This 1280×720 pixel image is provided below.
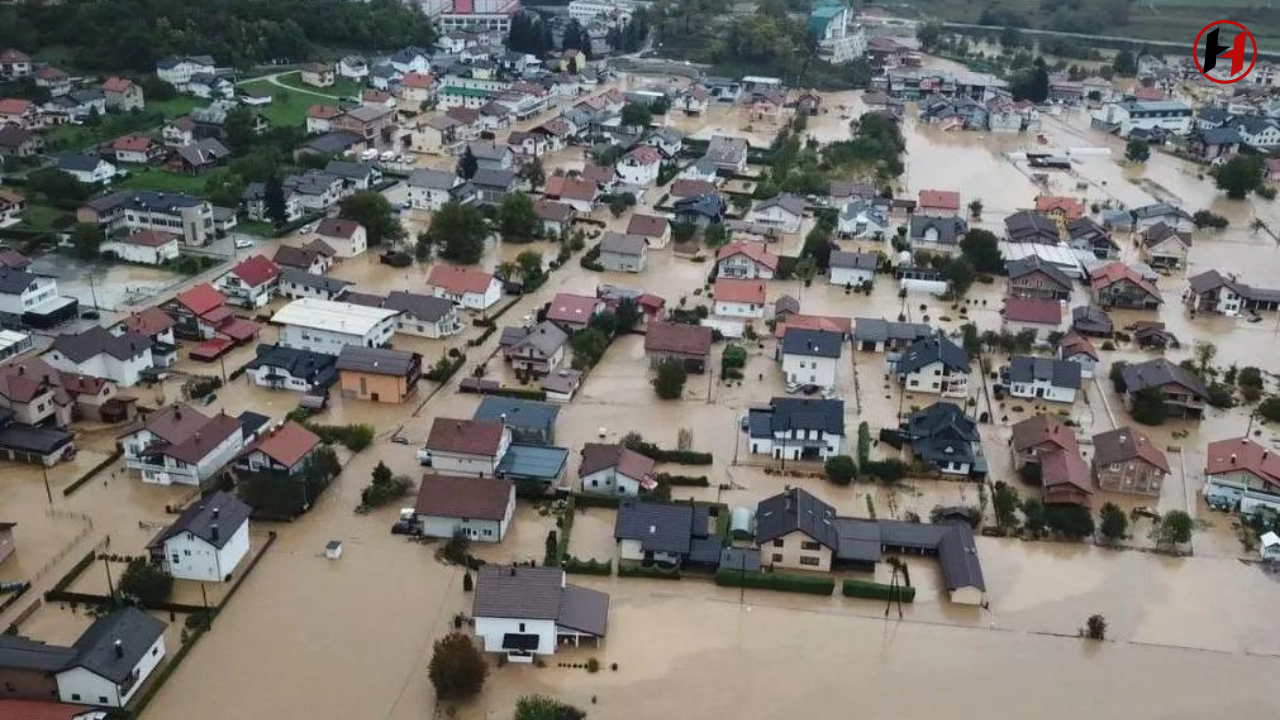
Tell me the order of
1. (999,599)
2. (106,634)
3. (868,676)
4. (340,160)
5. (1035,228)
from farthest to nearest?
(340,160), (1035,228), (999,599), (868,676), (106,634)

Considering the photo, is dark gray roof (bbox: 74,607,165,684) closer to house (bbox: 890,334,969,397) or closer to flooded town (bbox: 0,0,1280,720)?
flooded town (bbox: 0,0,1280,720)

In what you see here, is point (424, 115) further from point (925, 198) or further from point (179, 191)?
point (925, 198)

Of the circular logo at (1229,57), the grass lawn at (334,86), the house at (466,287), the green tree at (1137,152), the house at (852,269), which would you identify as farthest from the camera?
the circular logo at (1229,57)

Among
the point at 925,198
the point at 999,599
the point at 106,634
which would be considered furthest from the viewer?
the point at 925,198

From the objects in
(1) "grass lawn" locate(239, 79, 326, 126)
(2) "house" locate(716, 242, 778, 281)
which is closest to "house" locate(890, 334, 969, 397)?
(2) "house" locate(716, 242, 778, 281)

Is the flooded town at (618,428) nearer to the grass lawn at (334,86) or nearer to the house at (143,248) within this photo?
the house at (143,248)

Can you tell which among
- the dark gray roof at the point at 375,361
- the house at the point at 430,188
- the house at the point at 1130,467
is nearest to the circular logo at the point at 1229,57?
the house at the point at 430,188

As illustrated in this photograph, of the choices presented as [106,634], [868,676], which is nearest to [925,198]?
[868,676]
